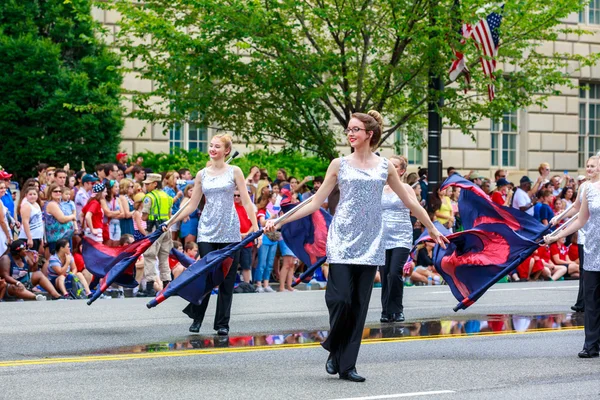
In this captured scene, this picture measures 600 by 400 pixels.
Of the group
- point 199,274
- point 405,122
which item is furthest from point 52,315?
point 405,122

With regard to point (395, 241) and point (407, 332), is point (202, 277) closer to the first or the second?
point (407, 332)

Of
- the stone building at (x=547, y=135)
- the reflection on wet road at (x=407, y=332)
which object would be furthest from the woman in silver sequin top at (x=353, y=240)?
the stone building at (x=547, y=135)

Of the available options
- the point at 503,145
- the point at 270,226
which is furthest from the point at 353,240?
the point at 503,145

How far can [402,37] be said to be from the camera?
71.1 ft

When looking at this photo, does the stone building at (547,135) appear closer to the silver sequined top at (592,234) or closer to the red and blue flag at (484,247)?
the red and blue flag at (484,247)

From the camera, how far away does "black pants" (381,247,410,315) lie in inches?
531

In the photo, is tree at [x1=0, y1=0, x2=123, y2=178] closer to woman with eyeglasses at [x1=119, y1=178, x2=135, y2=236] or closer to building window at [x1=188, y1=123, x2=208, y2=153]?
woman with eyeglasses at [x1=119, y1=178, x2=135, y2=236]

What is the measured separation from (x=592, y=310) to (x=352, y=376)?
2.81 m

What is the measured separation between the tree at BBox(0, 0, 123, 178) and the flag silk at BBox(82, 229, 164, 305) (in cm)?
1005

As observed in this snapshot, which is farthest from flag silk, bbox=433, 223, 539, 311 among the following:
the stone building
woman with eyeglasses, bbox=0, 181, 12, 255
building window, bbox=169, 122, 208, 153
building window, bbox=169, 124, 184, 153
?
the stone building

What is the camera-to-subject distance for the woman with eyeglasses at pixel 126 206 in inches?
736

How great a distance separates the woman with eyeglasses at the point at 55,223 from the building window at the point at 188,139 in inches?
425

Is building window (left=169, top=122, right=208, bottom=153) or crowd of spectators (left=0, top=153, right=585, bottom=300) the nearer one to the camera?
crowd of spectators (left=0, top=153, right=585, bottom=300)

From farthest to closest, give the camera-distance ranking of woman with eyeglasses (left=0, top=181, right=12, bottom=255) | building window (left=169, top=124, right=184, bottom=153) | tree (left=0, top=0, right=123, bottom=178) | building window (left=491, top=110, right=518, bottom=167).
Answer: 1. building window (left=491, top=110, right=518, bottom=167)
2. building window (left=169, top=124, right=184, bottom=153)
3. tree (left=0, top=0, right=123, bottom=178)
4. woman with eyeglasses (left=0, top=181, right=12, bottom=255)
